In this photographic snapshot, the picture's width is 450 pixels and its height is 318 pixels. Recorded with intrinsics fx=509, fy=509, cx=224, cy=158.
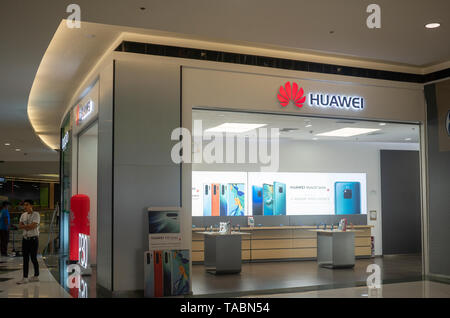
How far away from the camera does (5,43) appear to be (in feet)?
26.8

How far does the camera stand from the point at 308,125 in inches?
440

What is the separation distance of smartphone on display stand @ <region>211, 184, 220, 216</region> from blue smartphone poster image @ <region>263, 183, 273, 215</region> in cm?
132

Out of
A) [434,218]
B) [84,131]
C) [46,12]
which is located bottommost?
[434,218]

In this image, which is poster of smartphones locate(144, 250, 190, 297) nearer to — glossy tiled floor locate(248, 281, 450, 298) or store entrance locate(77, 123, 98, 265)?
glossy tiled floor locate(248, 281, 450, 298)

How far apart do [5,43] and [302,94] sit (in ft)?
16.5

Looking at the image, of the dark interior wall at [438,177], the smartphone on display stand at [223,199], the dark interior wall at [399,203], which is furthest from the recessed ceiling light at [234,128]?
the dark interior wall at [399,203]

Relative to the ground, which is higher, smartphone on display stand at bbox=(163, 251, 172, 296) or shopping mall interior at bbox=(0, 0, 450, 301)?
shopping mall interior at bbox=(0, 0, 450, 301)

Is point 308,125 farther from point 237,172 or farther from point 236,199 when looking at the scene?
point 236,199

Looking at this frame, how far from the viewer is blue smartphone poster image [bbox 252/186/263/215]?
1331cm

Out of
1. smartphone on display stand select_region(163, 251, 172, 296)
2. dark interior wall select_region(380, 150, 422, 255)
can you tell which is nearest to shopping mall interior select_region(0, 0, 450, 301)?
smartphone on display stand select_region(163, 251, 172, 296)

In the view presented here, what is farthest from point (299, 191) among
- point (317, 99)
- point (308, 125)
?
point (317, 99)

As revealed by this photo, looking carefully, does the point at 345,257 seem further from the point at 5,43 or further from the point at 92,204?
the point at 5,43

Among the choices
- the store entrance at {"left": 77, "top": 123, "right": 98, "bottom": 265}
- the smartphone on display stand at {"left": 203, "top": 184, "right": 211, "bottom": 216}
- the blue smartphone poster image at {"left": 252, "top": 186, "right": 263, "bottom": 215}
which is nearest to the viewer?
the store entrance at {"left": 77, "top": 123, "right": 98, "bottom": 265}

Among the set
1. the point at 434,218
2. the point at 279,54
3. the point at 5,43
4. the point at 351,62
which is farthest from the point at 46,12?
the point at 434,218
